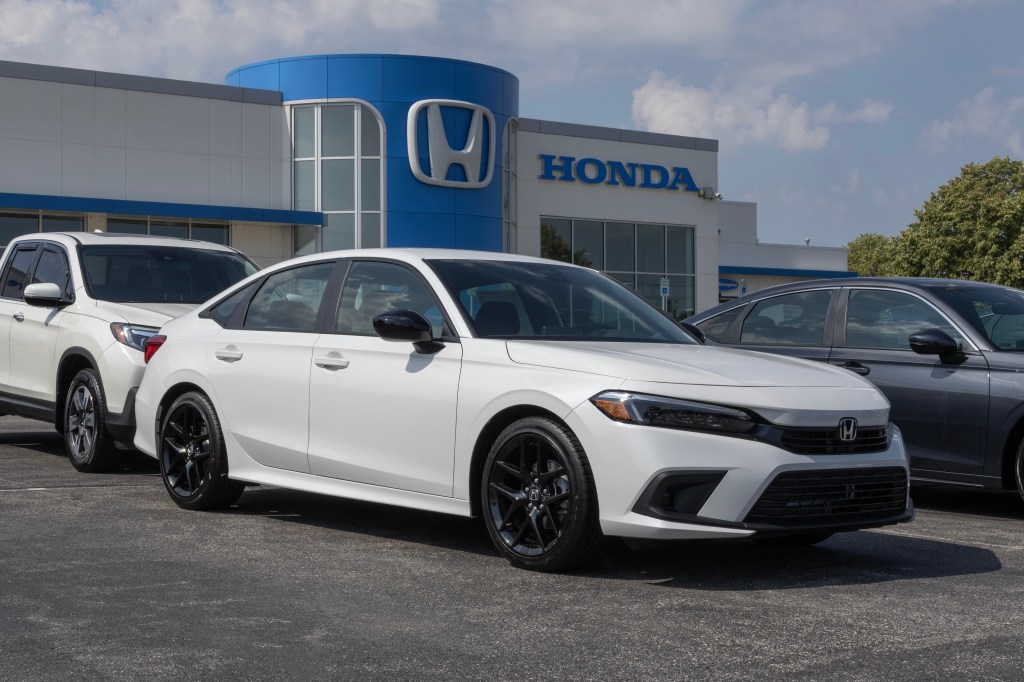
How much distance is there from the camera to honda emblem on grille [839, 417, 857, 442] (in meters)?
5.91

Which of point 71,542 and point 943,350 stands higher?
point 943,350

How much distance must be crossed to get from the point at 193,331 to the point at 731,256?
59854 millimetres

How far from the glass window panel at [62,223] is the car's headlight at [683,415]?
2994 centimetres

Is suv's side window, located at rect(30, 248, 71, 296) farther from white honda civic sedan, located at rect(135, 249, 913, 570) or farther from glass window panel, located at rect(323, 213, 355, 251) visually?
glass window panel, located at rect(323, 213, 355, 251)

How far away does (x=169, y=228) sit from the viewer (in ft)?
115

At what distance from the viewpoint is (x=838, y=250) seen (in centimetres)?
7156

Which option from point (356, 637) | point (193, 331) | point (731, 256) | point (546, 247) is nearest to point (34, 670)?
point (356, 637)

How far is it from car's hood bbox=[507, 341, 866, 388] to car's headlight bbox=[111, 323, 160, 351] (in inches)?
168

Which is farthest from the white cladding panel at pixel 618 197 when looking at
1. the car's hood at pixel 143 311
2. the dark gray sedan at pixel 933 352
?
the dark gray sedan at pixel 933 352

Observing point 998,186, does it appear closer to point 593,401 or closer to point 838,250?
point 838,250

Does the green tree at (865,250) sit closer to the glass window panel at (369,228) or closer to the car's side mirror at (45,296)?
the glass window panel at (369,228)

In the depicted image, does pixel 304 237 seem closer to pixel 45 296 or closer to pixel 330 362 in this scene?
pixel 45 296

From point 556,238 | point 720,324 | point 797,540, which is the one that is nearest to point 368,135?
Result: point 556,238

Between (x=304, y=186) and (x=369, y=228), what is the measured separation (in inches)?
86.0
